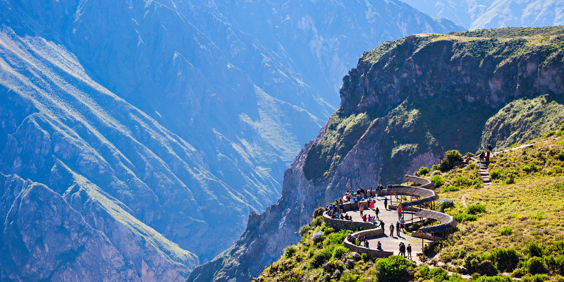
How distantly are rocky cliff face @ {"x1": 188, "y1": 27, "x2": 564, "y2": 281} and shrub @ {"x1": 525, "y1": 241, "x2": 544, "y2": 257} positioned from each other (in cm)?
9057

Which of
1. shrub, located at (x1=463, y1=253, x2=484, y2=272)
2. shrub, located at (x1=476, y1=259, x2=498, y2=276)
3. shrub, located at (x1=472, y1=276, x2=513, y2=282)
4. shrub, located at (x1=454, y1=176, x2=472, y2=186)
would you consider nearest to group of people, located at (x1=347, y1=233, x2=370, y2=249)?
shrub, located at (x1=463, y1=253, x2=484, y2=272)

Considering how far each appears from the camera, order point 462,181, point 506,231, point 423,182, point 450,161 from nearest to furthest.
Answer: point 506,231 → point 462,181 → point 423,182 → point 450,161

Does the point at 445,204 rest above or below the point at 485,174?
below

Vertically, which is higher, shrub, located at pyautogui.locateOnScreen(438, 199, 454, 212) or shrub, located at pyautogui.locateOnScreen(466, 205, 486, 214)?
shrub, located at pyautogui.locateOnScreen(438, 199, 454, 212)

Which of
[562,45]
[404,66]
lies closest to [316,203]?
[404,66]

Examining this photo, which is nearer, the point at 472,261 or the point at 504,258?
the point at 504,258

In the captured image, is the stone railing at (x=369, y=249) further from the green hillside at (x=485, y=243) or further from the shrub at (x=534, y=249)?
the shrub at (x=534, y=249)

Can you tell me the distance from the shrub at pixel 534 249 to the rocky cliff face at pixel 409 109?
90.6 meters

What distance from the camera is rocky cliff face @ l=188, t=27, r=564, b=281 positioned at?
138 m

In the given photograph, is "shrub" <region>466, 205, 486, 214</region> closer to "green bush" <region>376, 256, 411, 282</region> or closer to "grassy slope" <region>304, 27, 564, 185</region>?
"green bush" <region>376, 256, 411, 282</region>

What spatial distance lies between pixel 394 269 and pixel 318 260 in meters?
9.85

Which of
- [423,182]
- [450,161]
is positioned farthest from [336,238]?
[450,161]

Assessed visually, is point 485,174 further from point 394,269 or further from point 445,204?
point 394,269

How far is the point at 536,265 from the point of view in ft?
A: 113
